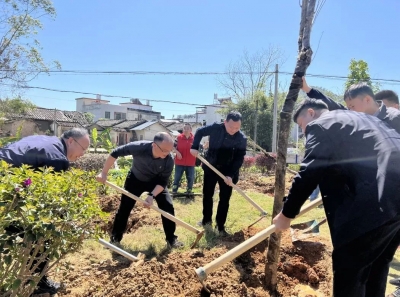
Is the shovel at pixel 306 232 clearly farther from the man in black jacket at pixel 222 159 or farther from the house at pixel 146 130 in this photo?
the house at pixel 146 130

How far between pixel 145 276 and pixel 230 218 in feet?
11.1

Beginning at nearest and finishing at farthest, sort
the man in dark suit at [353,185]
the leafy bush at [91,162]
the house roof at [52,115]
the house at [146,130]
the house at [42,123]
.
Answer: the man in dark suit at [353,185]
the leafy bush at [91,162]
the house at [42,123]
the house roof at [52,115]
the house at [146,130]

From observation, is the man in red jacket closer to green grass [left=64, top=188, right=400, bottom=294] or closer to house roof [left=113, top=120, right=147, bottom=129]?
green grass [left=64, top=188, right=400, bottom=294]

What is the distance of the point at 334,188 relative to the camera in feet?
6.91

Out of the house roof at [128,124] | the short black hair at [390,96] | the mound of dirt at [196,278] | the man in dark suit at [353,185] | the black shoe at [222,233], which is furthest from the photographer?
the house roof at [128,124]

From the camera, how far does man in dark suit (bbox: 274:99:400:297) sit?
193 centimetres

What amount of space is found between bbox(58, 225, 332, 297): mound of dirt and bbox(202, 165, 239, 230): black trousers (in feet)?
3.34

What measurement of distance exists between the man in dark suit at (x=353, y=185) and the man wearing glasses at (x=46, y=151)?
6.52ft

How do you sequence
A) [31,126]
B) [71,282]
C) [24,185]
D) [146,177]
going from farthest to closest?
[31,126] → [146,177] → [71,282] → [24,185]

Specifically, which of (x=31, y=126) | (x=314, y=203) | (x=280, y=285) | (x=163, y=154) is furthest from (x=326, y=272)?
(x=31, y=126)

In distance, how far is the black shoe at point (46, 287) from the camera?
3053 mm

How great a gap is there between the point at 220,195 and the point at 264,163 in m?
10.9

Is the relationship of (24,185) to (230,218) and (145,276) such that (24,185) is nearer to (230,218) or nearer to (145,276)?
(145,276)

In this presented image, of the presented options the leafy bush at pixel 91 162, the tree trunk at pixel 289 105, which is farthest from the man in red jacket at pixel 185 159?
the tree trunk at pixel 289 105
